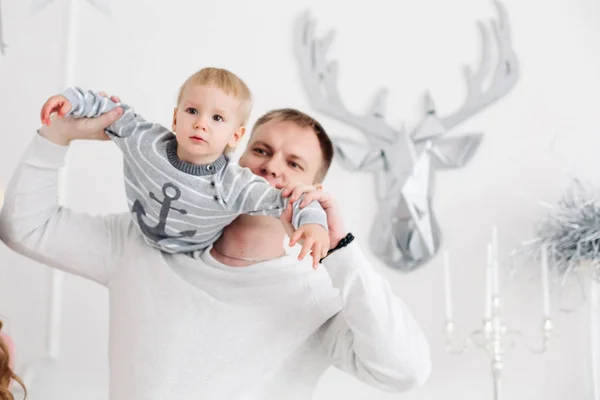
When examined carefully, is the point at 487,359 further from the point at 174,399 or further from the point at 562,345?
the point at 174,399

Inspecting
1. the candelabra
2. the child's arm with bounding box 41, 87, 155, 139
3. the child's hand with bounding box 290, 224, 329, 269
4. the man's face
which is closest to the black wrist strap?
the child's hand with bounding box 290, 224, 329, 269

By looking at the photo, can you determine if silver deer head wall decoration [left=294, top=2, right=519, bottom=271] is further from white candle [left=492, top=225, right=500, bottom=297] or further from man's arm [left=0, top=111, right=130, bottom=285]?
man's arm [left=0, top=111, right=130, bottom=285]

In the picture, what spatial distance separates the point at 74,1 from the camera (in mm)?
2074

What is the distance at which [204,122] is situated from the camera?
123 cm

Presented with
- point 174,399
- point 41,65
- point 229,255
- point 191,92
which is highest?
point 41,65

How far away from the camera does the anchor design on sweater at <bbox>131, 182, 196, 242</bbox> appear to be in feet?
4.10

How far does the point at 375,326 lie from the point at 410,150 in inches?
33.4

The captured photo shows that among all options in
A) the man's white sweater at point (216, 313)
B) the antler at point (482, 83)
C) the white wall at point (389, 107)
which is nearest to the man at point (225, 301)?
the man's white sweater at point (216, 313)

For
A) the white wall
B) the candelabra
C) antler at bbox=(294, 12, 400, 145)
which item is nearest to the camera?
the candelabra

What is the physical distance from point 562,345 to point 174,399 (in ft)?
3.44

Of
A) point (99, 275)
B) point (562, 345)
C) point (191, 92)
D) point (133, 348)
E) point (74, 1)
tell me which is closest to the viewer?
point (191, 92)

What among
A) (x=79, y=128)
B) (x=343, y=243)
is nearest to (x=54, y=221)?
(x=79, y=128)

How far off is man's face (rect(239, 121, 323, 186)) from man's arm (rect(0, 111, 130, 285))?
273mm

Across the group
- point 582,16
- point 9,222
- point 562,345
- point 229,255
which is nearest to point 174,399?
point 229,255
